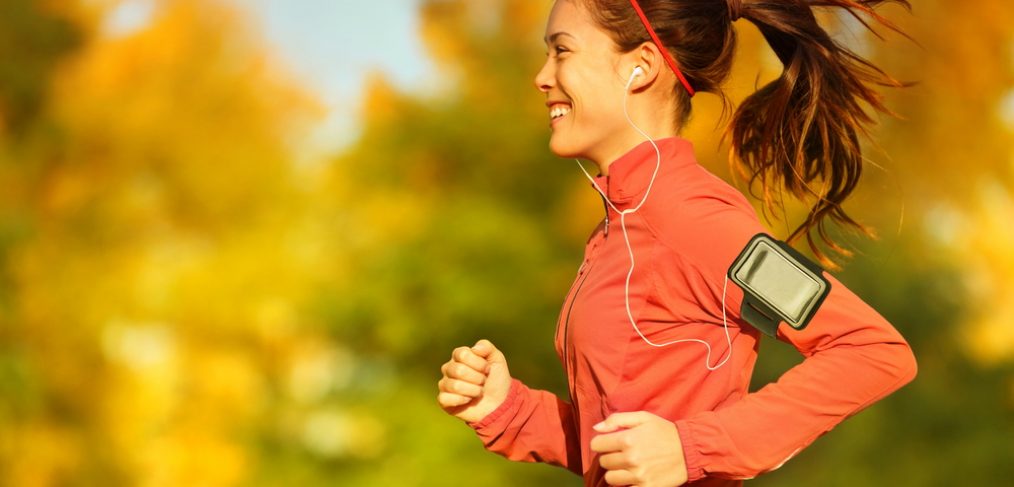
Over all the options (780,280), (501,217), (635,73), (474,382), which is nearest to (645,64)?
(635,73)

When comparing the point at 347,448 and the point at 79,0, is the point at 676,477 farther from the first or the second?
the point at 79,0

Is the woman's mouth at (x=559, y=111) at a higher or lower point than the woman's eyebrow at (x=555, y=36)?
lower

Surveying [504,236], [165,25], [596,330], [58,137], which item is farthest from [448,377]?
[165,25]

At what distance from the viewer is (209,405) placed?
13.9 metres

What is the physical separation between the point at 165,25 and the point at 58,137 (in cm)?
203

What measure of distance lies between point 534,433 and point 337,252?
10740 mm

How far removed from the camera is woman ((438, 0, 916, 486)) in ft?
5.39

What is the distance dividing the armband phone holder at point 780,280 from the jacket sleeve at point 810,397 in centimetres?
2

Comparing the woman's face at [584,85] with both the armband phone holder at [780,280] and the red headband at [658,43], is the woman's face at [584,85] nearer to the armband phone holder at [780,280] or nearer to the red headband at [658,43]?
the red headband at [658,43]

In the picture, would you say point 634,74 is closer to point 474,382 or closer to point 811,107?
point 811,107

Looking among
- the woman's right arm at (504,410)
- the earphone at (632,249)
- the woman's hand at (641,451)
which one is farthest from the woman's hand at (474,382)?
the woman's hand at (641,451)

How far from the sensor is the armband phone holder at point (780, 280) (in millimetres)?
1655

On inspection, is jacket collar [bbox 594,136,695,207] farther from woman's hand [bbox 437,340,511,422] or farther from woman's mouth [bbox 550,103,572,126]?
woman's hand [bbox 437,340,511,422]

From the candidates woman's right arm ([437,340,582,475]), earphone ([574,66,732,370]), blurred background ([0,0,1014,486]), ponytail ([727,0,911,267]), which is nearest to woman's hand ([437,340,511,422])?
woman's right arm ([437,340,582,475])
